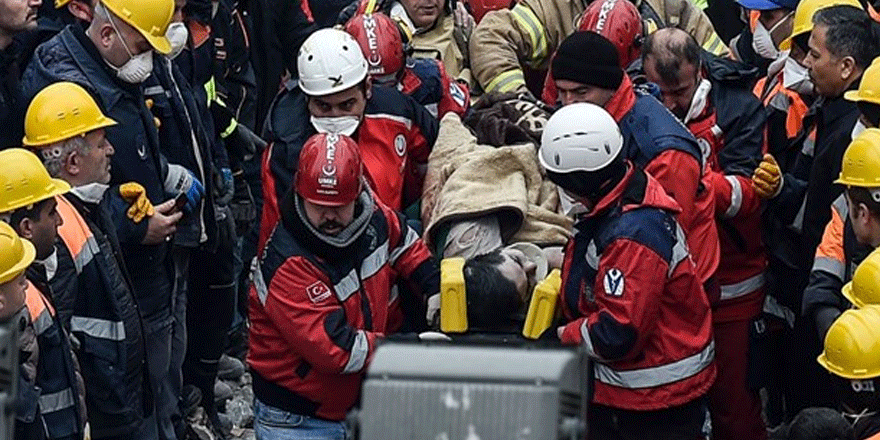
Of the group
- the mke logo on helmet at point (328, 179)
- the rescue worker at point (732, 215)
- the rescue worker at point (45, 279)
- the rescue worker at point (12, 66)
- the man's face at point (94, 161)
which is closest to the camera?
the rescue worker at point (45, 279)

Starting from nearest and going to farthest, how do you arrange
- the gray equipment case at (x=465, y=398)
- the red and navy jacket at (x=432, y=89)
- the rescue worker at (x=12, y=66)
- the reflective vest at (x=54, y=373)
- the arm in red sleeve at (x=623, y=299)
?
the gray equipment case at (x=465, y=398), the reflective vest at (x=54, y=373), the arm in red sleeve at (x=623, y=299), the rescue worker at (x=12, y=66), the red and navy jacket at (x=432, y=89)

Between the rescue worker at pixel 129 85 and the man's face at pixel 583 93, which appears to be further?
the rescue worker at pixel 129 85

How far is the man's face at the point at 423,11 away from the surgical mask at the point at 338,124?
62.6 inches

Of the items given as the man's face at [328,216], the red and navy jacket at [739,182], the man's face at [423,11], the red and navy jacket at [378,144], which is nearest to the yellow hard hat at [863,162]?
the red and navy jacket at [739,182]

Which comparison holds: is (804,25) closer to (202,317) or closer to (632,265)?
(632,265)

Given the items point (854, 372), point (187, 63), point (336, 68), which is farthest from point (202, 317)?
point (854, 372)

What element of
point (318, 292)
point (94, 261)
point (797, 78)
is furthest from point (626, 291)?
point (797, 78)

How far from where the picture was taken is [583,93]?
7254mm

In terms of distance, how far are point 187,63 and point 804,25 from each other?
2.99 meters

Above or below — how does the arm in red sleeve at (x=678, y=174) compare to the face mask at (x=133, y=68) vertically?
below

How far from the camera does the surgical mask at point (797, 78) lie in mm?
8352

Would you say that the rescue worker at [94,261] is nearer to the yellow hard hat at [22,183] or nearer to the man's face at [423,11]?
the yellow hard hat at [22,183]

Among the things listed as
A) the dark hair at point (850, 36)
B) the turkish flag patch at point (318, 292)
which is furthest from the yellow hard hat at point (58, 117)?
the dark hair at point (850, 36)

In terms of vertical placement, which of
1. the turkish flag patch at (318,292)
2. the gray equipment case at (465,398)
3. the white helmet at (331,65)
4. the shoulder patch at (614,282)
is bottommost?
the turkish flag patch at (318,292)
